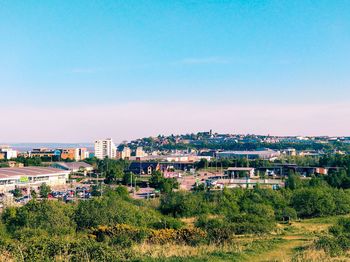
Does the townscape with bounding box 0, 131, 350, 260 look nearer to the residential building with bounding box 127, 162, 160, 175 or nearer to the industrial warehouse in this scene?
the industrial warehouse

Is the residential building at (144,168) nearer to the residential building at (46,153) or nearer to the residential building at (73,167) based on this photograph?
the residential building at (73,167)

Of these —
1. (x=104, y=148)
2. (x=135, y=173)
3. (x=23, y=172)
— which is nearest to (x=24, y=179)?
(x=23, y=172)

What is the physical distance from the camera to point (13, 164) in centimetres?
4444

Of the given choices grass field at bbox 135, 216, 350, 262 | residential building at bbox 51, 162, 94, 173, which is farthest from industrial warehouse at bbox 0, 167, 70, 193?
grass field at bbox 135, 216, 350, 262

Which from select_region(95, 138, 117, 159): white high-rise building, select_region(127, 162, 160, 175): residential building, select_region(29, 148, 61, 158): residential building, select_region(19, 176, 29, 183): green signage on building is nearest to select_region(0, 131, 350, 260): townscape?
select_region(19, 176, 29, 183): green signage on building

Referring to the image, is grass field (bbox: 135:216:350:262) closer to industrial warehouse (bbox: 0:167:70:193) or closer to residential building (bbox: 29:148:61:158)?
industrial warehouse (bbox: 0:167:70:193)

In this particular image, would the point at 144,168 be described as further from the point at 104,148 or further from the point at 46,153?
the point at 104,148

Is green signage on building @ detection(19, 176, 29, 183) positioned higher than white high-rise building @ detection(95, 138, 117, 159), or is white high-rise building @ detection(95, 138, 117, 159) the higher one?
white high-rise building @ detection(95, 138, 117, 159)

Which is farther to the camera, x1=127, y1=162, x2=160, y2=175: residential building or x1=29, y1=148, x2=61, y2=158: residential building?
x1=29, y1=148, x2=61, y2=158: residential building

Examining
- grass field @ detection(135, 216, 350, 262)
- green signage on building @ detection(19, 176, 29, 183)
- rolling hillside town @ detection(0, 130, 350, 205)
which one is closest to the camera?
grass field @ detection(135, 216, 350, 262)

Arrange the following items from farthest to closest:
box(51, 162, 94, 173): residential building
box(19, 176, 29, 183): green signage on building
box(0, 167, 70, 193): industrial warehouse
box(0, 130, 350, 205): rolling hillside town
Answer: box(51, 162, 94, 173): residential building, box(19, 176, 29, 183): green signage on building, box(0, 167, 70, 193): industrial warehouse, box(0, 130, 350, 205): rolling hillside town

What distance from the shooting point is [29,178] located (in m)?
33.5

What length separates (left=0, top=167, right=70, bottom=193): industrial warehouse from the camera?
31.5 metres

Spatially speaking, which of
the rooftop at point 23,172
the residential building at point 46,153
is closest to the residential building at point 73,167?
the rooftop at point 23,172
